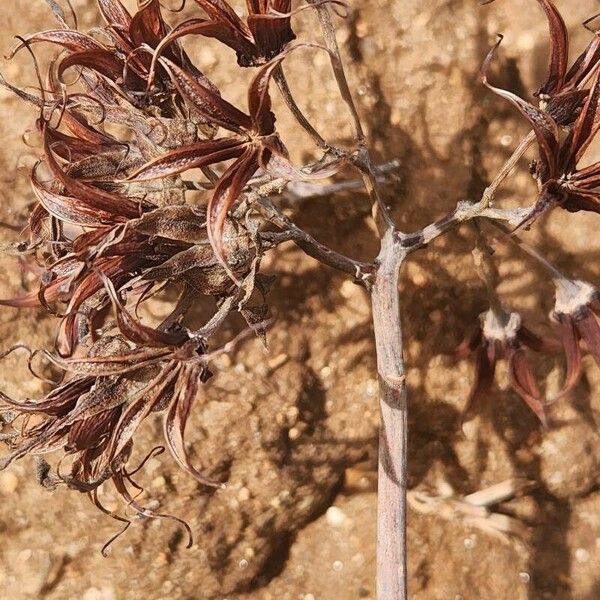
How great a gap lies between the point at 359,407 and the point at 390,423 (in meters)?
0.40

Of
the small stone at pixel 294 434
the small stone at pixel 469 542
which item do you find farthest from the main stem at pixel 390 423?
the small stone at pixel 469 542

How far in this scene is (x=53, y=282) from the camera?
958 mm

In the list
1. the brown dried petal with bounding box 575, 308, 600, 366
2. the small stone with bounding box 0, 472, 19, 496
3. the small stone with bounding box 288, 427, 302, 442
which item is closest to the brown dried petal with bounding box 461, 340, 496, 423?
the brown dried petal with bounding box 575, 308, 600, 366

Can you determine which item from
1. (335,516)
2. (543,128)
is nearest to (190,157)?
(543,128)

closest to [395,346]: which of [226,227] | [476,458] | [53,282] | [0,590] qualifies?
[226,227]

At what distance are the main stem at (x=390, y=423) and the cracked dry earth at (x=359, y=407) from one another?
12.5 inches

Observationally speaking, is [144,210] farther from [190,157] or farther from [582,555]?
[582,555]

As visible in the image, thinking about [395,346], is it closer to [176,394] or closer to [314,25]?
[176,394]

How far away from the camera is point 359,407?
4.79 ft

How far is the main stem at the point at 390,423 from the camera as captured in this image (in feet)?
3.34

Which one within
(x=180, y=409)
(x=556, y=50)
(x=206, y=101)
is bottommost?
(x=180, y=409)

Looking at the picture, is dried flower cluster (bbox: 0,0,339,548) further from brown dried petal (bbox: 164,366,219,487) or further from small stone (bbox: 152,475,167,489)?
small stone (bbox: 152,475,167,489)

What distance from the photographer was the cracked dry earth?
1.31 meters

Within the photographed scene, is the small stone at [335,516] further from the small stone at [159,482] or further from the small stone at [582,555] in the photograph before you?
A: the small stone at [582,555]
